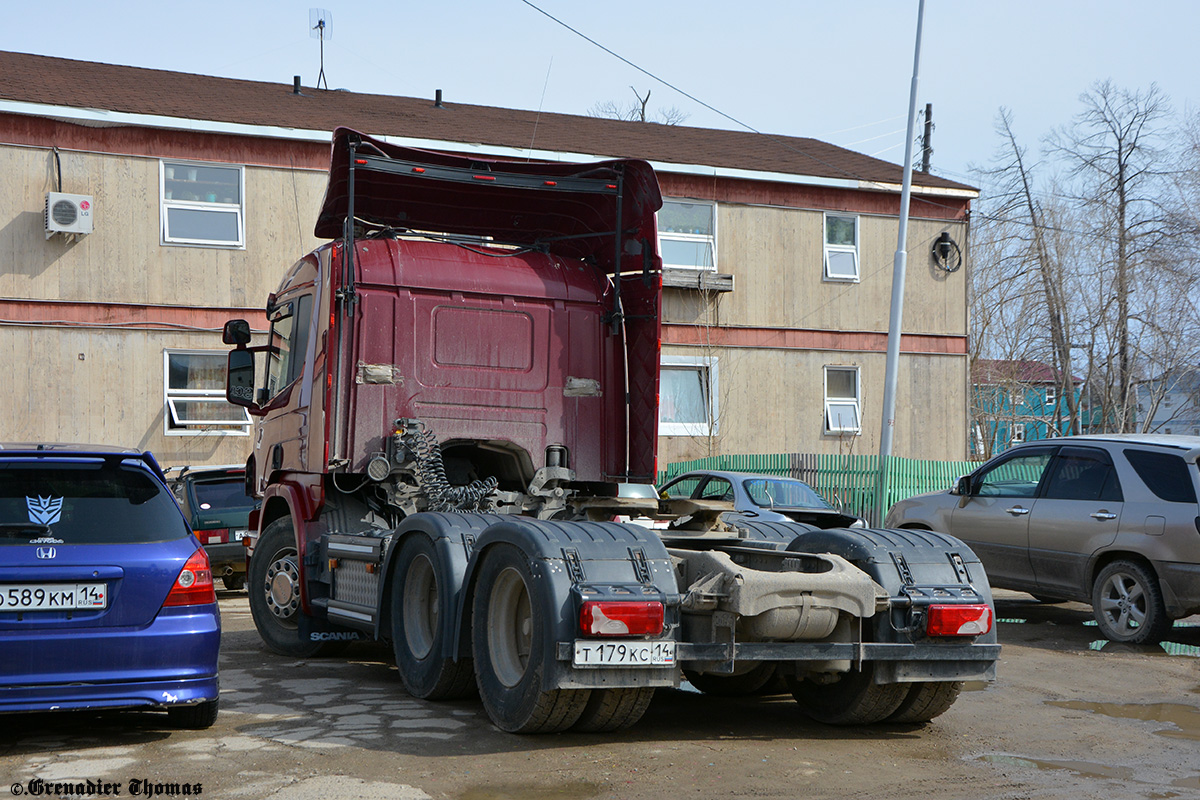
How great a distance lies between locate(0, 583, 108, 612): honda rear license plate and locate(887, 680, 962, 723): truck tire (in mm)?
4006

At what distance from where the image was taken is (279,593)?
8867 mm

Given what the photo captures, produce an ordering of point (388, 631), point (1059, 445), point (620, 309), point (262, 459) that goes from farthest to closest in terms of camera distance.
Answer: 1. point (1059, 445)
2. point (262, 459)
3. point (620, 309)
4. point (388, 631)

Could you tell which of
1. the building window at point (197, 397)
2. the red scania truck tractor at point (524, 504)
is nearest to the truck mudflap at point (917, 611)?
the red scania truck tractor at point (524, 504)

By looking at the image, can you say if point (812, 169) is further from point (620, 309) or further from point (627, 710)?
point (627, 710)

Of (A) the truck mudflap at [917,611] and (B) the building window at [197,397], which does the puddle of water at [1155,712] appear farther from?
(B) the building window at [197,397]

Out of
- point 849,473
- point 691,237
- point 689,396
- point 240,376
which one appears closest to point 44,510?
point 240,376

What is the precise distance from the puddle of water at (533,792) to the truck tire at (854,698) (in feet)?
5.77

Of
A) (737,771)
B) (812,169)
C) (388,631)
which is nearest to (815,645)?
(737,771)

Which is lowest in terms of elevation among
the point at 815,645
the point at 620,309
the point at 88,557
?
the point at 815,645

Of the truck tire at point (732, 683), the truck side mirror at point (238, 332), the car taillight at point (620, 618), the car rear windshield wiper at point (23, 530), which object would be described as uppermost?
the truck side mirror at point (238, 332)

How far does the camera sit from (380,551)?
7.43 metres

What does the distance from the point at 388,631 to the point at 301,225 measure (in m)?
12.4

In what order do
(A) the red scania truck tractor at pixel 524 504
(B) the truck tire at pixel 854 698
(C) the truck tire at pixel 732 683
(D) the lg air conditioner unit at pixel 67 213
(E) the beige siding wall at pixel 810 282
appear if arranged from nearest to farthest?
(A) the red scania truck tractor at pixel 524 504 → (B) the truck tire at pixel 854 698 → (C) the truck tire at pixel 732 683 → (D) the lg air conditioner unit at pixel 67 213 → (E) the beige siding wall at pixel 810 282

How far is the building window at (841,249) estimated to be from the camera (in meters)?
22.5
